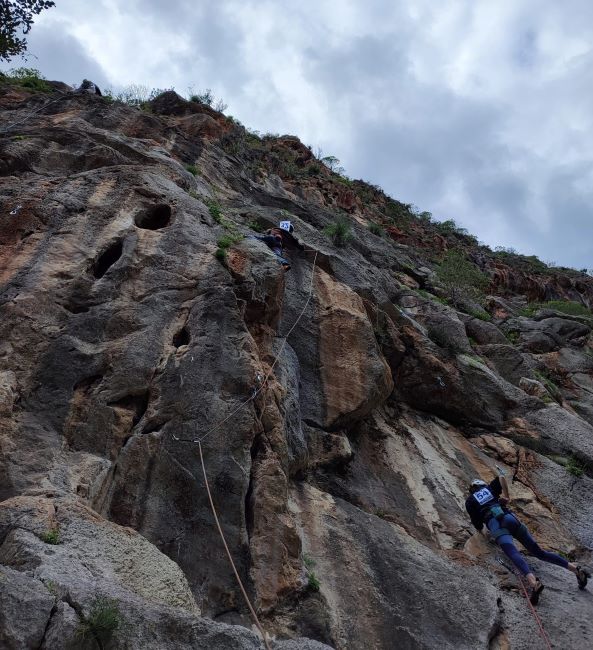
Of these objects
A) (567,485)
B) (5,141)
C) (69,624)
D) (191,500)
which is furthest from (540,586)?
(5,141)

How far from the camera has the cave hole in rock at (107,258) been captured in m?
10.4

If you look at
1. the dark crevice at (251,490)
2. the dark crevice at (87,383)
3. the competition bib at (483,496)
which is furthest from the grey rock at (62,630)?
the competition bib at (483,496)

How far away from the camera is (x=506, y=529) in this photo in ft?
33.4

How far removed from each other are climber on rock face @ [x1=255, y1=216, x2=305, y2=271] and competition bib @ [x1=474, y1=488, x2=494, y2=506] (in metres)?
6.93

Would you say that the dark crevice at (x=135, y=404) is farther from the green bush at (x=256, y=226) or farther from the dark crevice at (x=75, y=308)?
the green bush at (x=256, y=226)

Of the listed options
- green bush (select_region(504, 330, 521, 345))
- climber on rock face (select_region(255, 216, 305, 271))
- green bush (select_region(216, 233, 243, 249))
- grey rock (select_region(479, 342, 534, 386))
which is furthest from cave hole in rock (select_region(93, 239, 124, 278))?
green bush (select_region(504, 330, 521, 345))

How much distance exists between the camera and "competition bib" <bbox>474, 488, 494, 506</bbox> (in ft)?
34.7

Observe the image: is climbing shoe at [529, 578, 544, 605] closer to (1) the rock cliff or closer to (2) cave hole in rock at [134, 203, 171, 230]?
(1) the rock cliff

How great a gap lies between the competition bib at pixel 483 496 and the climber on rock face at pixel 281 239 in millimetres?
6927

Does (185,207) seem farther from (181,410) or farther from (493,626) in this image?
(493,626)

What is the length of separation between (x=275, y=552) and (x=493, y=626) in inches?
138

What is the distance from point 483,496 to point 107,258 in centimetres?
823

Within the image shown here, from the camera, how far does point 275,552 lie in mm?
7777

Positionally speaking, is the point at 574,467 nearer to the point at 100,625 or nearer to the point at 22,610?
the point at 100,625
